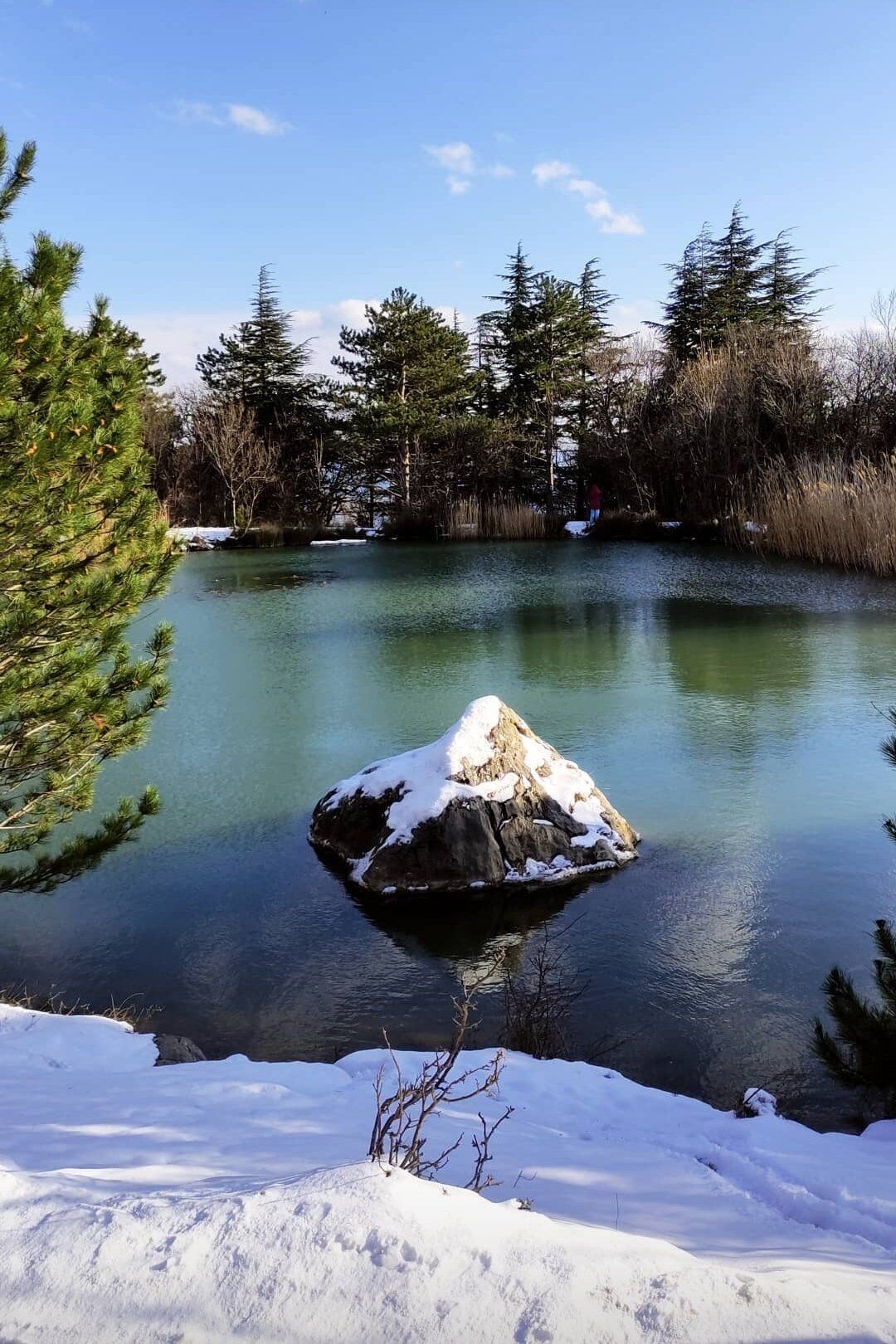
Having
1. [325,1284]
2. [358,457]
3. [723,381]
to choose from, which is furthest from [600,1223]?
[358,457]

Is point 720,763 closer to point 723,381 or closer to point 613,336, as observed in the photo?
point 723,381

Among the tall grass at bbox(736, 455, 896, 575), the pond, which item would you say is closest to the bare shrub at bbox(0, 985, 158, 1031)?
the pond

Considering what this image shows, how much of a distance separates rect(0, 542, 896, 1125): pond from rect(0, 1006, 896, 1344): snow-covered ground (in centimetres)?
129

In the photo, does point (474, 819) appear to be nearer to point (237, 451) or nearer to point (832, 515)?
point (832, 515)

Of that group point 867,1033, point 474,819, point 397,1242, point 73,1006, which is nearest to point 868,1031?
point 867,1033

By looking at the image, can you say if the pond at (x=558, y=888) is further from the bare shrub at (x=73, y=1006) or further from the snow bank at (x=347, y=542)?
the snow bank at (x=347, y=542)

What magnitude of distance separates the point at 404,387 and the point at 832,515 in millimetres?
15048

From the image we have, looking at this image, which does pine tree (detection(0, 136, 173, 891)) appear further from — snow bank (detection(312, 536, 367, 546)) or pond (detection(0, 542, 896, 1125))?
snow bank (detection(312, 536, 367, 546))

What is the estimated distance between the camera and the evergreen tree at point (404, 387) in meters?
26.8

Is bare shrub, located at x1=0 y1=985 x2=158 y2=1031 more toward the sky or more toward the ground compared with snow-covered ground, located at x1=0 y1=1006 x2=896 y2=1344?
more toward the ground

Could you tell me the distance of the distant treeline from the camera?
23.0 meters

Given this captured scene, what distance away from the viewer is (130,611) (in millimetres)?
3891

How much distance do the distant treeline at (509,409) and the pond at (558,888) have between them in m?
12.1

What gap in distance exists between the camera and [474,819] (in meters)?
5.19
